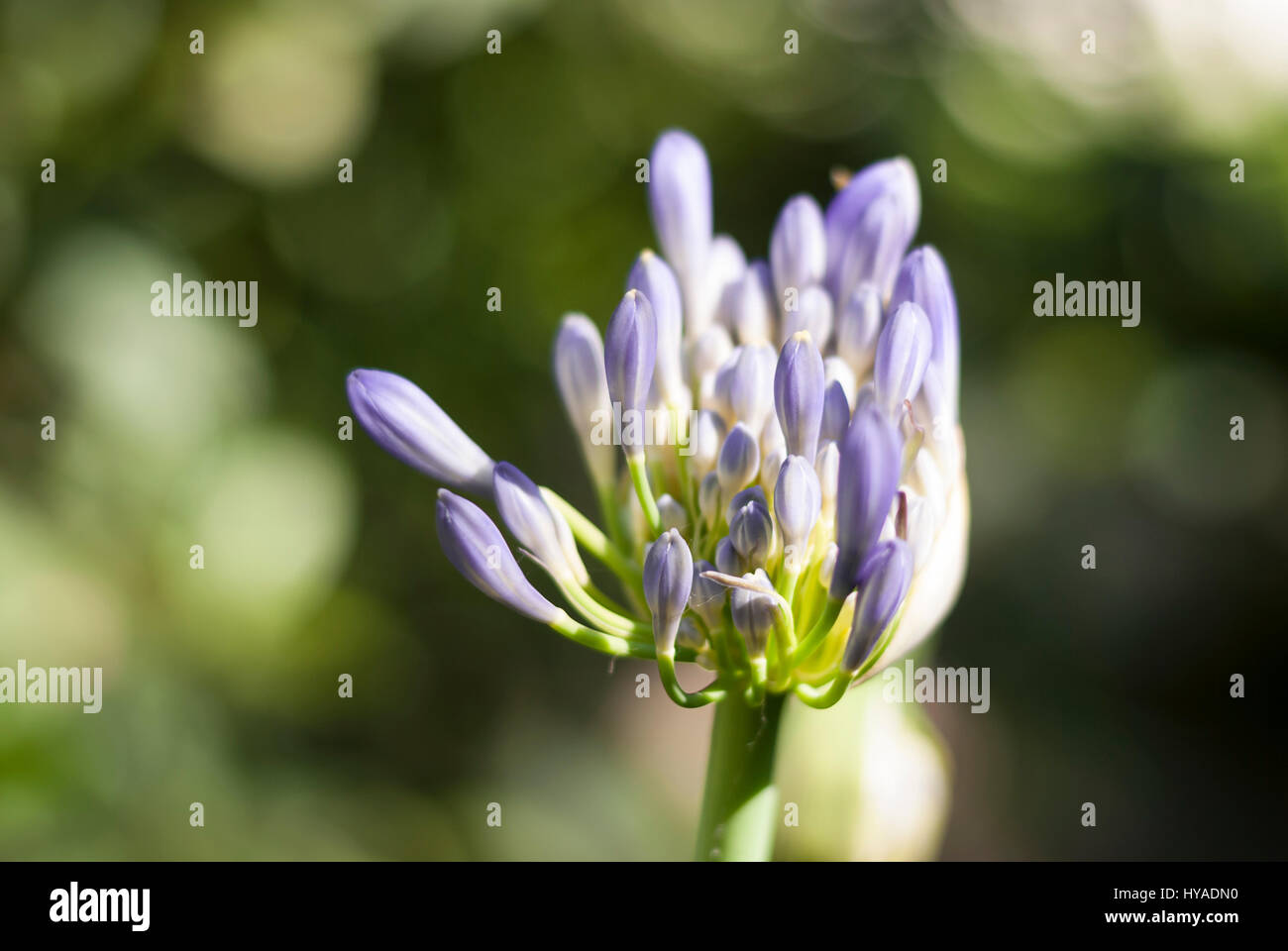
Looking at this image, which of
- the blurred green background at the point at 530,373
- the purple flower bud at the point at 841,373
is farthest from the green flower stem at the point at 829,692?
the blurred green background at the point at 530,373

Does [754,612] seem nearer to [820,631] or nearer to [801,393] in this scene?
[820,631]

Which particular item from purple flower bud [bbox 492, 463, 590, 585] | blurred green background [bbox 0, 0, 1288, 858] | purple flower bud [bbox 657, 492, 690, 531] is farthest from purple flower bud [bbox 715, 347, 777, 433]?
blurred green background [bbox 0, 0, 1288, 858]

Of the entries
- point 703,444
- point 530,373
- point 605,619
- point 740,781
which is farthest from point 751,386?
point 530,373

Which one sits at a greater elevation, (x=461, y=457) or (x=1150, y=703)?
(x=461, y=457)

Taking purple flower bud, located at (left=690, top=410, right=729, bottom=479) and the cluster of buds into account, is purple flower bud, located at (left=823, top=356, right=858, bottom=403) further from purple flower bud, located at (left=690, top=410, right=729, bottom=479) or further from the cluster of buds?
purple flower bud, located at (left=690, top=410, right=729, bottom=479)

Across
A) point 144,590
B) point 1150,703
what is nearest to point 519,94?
point 144,590
